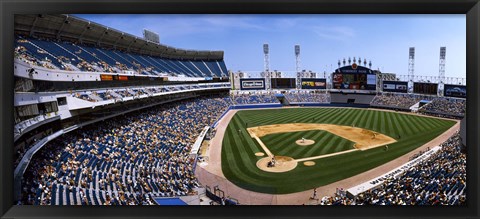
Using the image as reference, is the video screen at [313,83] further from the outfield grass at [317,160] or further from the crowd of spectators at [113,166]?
the crowd of spectators at [113,166]

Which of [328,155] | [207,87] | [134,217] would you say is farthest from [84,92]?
[207,87]

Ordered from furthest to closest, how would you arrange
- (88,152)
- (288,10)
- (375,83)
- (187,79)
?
(375,83) → (187,79) → (88,152) → (288,10)

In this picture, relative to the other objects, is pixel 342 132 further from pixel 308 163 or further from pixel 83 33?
pixel 83 33

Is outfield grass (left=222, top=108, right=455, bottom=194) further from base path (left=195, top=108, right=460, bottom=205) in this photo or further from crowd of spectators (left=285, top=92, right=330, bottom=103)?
crowd of spectators (left=285, top=92, right=330, bottom=103)

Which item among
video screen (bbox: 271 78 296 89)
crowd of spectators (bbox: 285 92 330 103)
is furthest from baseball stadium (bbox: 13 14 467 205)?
video screen (bbox: 271 78 296 89)

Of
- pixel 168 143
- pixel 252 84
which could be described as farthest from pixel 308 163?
pixel 252 84

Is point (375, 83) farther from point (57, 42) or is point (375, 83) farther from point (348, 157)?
point (57, 42)
